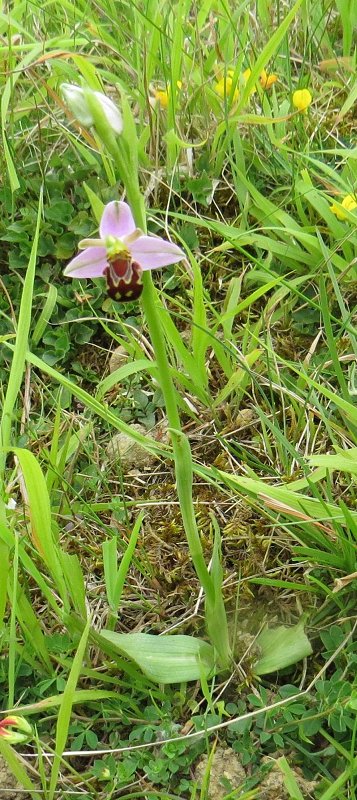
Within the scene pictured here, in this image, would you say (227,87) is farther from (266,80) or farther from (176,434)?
(176,434)

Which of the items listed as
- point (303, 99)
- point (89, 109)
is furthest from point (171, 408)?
point (303, 99)

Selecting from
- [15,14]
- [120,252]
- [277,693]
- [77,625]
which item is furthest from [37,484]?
[15,14]

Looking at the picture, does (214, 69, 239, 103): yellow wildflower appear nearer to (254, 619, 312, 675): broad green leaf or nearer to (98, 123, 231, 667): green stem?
(98, 123, 231, 667): green stem

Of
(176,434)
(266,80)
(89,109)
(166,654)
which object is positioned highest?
(89,109)

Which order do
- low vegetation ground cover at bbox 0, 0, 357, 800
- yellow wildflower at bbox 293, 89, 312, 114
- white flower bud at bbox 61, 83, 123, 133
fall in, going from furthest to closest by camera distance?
yellow wildflower at bbox 293, 89, 312, 114 → low vegetation ground cover at bbox 0, 0, 357, 800 → white flower bud at bbox 61, 83, 123, 133

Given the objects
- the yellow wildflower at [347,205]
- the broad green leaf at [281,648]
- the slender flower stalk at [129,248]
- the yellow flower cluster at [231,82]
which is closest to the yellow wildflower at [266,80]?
the yellow flower cluster at [231,82]

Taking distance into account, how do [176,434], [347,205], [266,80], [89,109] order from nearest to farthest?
[89,109]
[176,434]
[347,205]
[266,80]

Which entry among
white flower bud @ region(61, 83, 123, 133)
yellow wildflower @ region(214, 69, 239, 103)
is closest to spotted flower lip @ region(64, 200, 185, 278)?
white flower bud @ region(61, 83, 123, 133)

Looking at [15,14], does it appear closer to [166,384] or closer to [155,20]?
[155,20]
